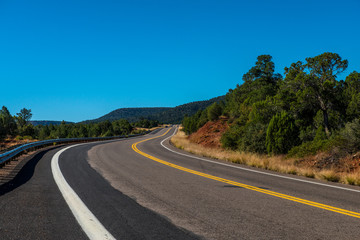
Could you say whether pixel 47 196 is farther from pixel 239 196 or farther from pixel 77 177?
pixel 239 196

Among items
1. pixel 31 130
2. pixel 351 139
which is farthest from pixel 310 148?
pixel 31 130

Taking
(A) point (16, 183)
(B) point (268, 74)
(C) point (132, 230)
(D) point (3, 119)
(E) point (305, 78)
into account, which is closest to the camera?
(C) point (132, 230)

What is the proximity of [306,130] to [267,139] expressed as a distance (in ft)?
10.1

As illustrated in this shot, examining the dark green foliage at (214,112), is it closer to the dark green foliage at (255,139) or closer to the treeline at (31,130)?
the dark green foliage at (255,139)

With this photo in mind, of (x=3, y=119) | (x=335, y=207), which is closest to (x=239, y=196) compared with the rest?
(x=335, y=207)

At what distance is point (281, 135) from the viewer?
19672 millimetres

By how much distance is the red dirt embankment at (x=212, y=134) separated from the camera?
112 feet

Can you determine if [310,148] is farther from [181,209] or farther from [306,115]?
[181,209]

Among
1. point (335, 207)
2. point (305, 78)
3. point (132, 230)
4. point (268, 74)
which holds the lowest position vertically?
point (335, 207)

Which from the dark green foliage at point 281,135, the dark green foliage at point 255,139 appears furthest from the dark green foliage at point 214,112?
the dark green foliage at point 281,135

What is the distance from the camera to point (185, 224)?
13.5 ft

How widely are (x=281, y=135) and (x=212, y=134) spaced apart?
61.5 feet

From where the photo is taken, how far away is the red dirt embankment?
34206 mm

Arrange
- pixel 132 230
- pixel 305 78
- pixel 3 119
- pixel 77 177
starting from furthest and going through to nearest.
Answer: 1. pixel 3 119
2. pixel 305 78
3. pixel 77 177
4. pixel 132 230
